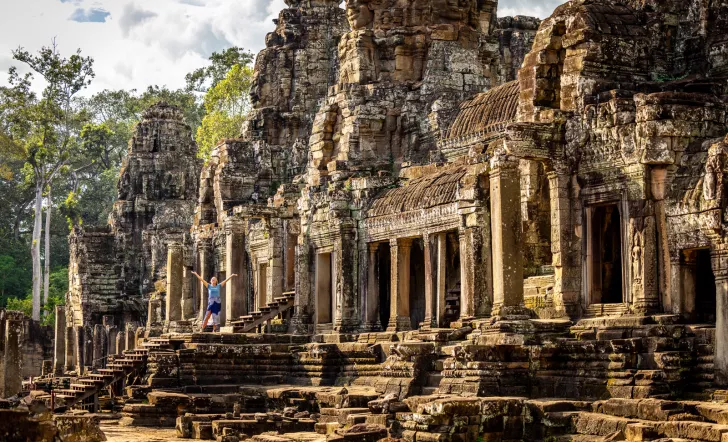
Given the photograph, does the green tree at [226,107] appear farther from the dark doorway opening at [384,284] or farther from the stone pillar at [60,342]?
the dark doorway opening at [384,284]

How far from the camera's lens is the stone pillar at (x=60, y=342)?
51812mm

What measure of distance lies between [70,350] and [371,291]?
22424 millimetres

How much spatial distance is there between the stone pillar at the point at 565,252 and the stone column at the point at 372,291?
318 inches

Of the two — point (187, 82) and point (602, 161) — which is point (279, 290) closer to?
point (602, 161)

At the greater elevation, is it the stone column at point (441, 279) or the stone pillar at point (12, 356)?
the stone column at point (441, 279)

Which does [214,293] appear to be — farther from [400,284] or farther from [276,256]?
[400,284]

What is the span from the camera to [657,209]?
23.1 m

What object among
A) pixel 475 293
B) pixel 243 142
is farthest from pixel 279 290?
pixel 475 293

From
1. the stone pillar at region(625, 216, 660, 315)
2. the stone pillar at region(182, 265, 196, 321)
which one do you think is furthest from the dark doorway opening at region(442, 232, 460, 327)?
the stone pillar at region(182, 265, 196, 321)

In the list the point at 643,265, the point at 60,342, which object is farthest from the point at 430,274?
the point at 60,342

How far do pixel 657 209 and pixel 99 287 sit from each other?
115 ft

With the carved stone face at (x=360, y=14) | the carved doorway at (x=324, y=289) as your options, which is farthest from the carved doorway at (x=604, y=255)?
the carved stone face at (x=360, y=14)

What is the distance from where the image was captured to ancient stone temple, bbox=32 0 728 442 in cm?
2119

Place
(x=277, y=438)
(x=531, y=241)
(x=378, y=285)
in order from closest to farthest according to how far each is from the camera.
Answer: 1. (x=277, y=438)
2. (x=531, y=241)
3. (x=378, y=285)
